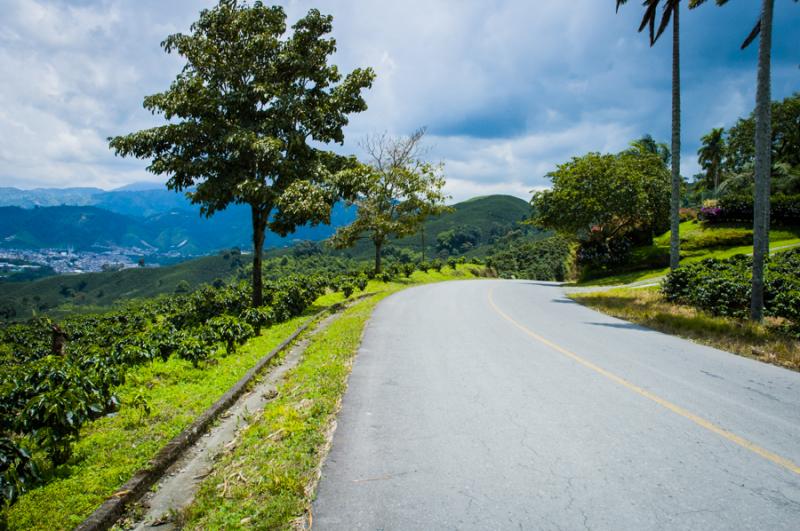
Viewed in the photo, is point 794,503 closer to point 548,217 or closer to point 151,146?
point 151,146

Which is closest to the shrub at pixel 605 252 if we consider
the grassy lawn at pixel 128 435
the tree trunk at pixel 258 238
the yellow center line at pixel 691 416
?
the tree trunk at pixel 258 238

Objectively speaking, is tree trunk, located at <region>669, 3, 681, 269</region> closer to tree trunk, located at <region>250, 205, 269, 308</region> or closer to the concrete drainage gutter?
tree trunk, located at <region>250, 205, 269, 308</region>

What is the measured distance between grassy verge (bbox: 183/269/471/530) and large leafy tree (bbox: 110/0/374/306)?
30.7 feet

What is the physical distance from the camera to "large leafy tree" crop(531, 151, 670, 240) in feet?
92.5

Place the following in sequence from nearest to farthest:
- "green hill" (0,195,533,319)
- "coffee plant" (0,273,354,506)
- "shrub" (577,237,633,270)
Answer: "coffee plant" (0,273,354,506)
"shrub" (577,237,633,270)
"green hill" (0,195,533,319)

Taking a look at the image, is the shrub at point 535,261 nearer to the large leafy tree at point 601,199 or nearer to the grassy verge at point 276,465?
the large leafy tree at point 601,199

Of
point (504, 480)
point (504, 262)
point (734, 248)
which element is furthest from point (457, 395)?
point (504, 262)

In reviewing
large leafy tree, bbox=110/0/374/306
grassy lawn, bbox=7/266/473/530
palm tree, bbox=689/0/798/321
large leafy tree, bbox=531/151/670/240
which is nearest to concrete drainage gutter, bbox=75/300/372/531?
grassy lawn, bbox=7/266/473/530

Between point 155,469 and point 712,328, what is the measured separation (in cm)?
1171

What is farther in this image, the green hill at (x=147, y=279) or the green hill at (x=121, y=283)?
the green hill at (x=147, y=279)

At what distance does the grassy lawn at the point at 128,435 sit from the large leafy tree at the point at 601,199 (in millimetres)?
25496

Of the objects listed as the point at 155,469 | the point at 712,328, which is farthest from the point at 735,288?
the point at 155,469

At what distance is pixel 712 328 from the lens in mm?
10203

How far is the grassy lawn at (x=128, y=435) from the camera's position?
3.82 m
